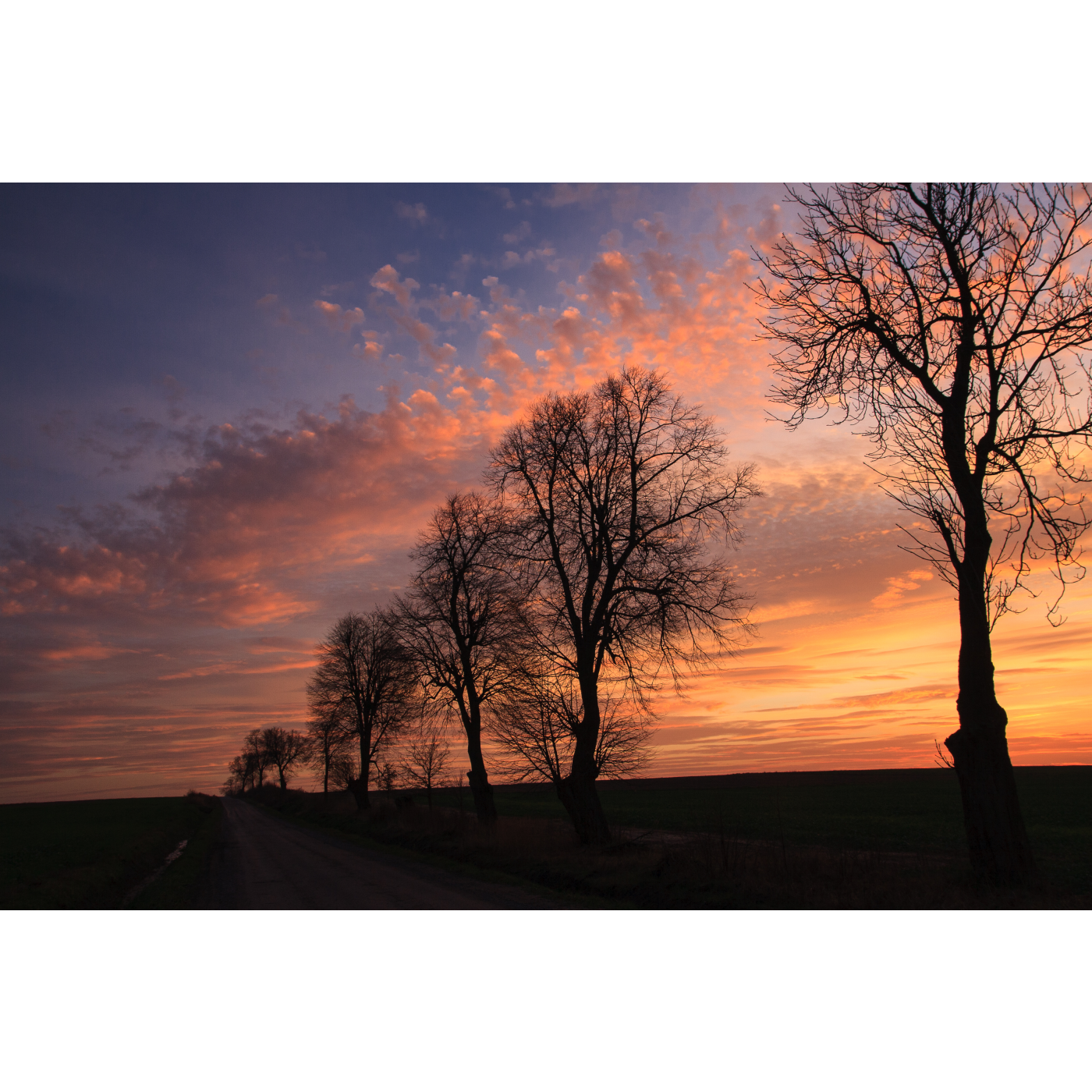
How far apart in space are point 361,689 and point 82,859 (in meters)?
27.8

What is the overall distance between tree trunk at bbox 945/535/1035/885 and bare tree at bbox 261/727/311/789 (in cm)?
10434

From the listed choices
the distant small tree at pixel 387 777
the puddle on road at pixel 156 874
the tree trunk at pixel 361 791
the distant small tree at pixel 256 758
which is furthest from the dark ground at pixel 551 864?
the distant small tree at pixel 256 758

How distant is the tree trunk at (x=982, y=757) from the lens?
9086 mm

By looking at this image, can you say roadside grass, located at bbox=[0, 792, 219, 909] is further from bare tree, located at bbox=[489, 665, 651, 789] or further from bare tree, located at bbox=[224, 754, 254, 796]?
bare tree, located at bbox=[224, 754, 254, 796]

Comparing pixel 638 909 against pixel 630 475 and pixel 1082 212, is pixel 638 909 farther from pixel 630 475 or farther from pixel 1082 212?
pixel 1082 212

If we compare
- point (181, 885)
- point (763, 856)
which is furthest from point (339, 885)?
point (763, 856)

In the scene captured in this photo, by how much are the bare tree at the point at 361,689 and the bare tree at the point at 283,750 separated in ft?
183

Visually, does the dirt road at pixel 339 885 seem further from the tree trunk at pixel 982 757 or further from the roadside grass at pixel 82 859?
the tree trunk at pixel 982 757

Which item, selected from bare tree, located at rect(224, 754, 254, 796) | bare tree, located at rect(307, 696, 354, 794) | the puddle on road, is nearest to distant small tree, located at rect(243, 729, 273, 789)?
bare tree, located at rect(224, 754, 254, 796)

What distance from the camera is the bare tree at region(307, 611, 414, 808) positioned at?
47.0 meters

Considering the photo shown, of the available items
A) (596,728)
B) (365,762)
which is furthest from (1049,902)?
(365,762)

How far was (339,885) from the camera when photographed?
52.0ft

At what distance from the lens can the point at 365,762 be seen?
4844 cm

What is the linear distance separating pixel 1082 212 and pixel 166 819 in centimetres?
5582
